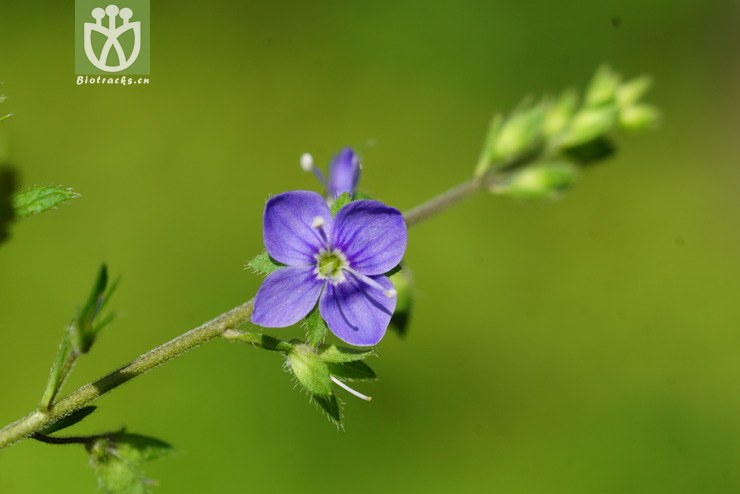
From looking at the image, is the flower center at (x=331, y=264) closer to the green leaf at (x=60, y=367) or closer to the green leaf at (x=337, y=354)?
the green leaf at (x=337, y=354)

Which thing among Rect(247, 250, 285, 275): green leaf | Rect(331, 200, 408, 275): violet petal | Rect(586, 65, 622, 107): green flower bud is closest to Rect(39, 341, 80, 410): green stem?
Rect(247, 250, 285, 275): green leaf

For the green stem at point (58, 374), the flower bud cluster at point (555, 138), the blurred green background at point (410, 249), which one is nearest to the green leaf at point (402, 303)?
the flower bud cluster at point (555, 138)

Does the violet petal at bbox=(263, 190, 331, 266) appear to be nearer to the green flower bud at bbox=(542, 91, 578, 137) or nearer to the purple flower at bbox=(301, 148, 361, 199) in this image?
the purple flower at bbox=(301, 148, 361, 199)

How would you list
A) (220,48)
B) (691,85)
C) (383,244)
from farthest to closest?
(691,85)
(220,48)
(383,244)

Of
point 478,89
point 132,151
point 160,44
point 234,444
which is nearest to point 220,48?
point 160,44

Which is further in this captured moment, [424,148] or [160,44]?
[424,148]

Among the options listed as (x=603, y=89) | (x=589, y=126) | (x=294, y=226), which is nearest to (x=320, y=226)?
(x=294, y=226)

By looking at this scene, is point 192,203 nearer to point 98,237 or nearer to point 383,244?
point 98,237
